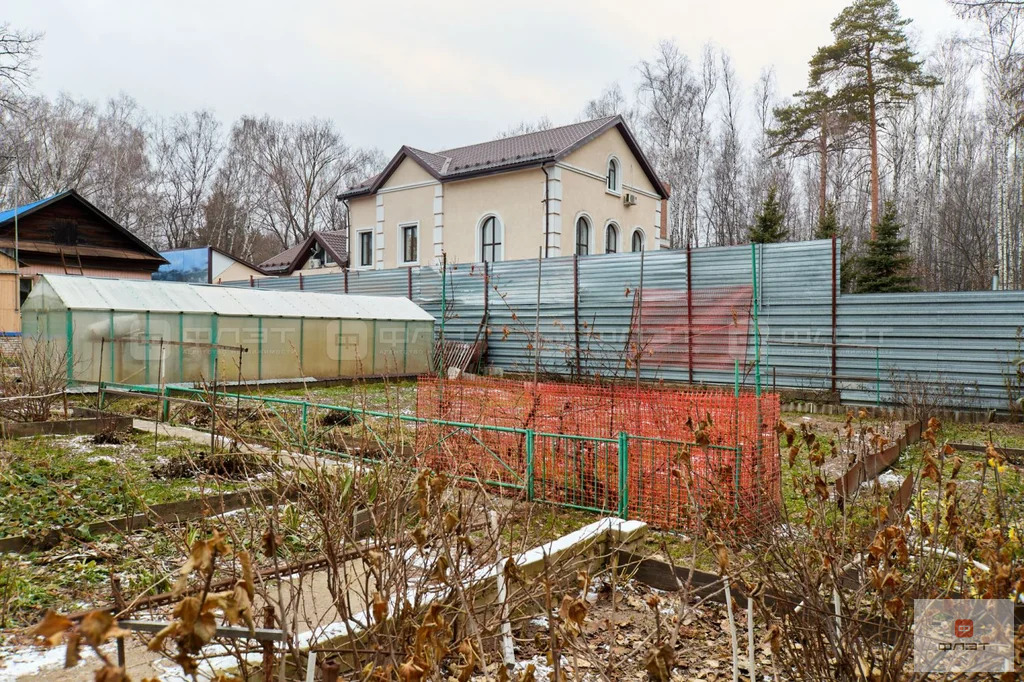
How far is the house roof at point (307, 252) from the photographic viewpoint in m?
37.5

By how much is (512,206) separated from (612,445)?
19275 millimetres

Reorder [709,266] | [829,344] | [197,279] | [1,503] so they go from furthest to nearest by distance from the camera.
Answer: [197,279]
[709,266]
[829,344]
[1,503]

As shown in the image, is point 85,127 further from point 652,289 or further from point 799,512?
point 799,512

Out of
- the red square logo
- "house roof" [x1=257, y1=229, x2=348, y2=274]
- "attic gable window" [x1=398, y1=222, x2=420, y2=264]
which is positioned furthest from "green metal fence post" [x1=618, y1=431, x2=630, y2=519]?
"house roof" [x1=257, y1=229, x2=348, y2=274]

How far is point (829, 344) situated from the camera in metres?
14.4

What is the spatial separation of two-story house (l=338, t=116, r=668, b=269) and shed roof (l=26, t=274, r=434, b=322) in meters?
5.12

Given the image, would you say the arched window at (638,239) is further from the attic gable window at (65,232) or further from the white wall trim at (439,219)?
the attic gable window at (65,232)

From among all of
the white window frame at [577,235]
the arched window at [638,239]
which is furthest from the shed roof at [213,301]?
the arched window at [638,239]

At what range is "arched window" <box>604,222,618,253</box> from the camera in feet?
90.0

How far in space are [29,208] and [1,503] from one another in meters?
23.0

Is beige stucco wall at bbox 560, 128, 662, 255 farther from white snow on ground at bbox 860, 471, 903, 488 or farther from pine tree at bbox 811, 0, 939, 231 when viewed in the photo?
white snow on ground at bbox 860, 471, 903, 488

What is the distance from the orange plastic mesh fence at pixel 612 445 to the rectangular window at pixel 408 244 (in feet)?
65.7

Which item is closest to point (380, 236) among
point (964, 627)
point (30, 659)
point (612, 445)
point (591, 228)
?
point (591, 228)

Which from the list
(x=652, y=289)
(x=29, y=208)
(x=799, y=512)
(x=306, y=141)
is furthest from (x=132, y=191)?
(x=799, y=512)
